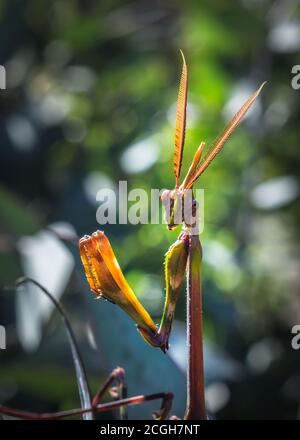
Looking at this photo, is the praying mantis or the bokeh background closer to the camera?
the praying mantis

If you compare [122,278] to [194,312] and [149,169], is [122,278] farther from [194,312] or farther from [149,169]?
[149,169]

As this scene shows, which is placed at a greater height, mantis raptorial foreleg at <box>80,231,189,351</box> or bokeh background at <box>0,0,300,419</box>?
bokeh background at <box>0,0,300,419</box>

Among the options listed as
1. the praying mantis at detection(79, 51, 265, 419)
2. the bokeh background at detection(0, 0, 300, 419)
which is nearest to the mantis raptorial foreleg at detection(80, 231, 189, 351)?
the praying mantis at detection(79, 51, 265, 419)

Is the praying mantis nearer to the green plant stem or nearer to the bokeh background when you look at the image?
the green plant stem

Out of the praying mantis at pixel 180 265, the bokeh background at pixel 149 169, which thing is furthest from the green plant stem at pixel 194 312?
the bokeh background at pixel 149 169

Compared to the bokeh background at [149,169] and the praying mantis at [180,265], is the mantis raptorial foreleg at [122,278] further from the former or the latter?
the bokeh background at [149,169]

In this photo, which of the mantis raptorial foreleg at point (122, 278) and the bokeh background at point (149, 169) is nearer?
the mantis raptorial foreleg at point (122, 278)

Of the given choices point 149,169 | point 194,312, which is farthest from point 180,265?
point 149,169
